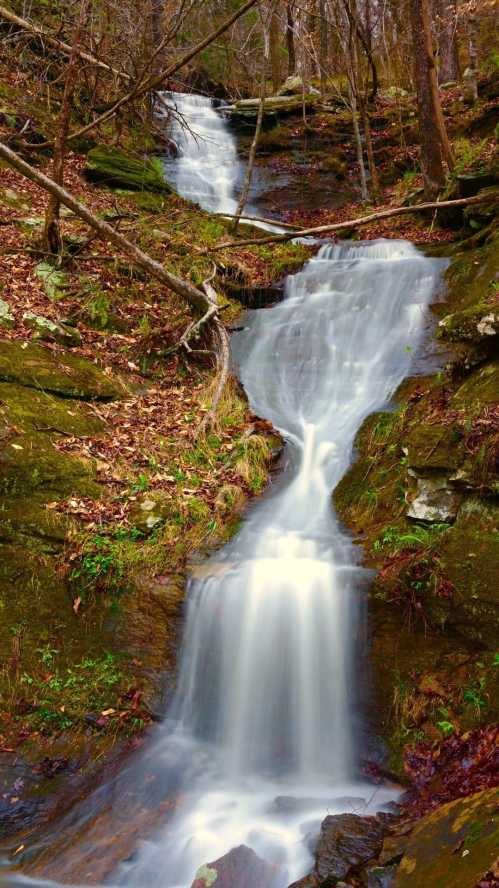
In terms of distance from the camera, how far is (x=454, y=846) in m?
2.67

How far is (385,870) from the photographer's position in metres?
3.01

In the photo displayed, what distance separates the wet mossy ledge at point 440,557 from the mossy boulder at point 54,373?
9.67 ft

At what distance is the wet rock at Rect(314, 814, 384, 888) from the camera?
125 inches

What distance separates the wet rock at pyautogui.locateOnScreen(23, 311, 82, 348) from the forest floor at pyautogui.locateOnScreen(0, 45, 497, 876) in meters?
0.03

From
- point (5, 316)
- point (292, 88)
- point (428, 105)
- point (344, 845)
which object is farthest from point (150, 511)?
point (292, 88)

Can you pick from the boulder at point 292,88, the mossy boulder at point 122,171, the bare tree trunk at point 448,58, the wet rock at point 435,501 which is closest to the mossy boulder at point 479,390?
the wet rock at point 435,501

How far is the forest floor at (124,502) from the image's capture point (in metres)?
4.31

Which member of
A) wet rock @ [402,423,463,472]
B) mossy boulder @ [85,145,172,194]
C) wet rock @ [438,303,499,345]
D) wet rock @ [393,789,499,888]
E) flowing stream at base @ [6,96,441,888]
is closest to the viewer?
wet rock @ [393,789,499,888]

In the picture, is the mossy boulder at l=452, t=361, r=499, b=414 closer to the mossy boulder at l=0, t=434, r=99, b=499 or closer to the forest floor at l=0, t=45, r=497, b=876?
the forest floor at l=0, t=45, r=497, b=876

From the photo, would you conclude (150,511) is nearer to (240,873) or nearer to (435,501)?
(435,501)

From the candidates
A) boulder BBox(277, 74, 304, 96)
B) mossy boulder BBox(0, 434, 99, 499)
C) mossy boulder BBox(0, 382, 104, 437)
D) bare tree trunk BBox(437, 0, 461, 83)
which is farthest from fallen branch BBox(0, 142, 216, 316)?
bare tree trunk BBox(437, 0, 461, 83)

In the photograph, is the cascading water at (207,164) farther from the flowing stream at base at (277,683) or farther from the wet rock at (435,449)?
the wet rock at (435,449)

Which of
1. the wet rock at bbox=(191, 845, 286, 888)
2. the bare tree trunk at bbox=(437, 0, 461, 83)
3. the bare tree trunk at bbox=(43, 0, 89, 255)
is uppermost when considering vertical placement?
the bare tree trunk at bbox=(437, 0, 461, 83)

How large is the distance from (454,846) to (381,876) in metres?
0.53
